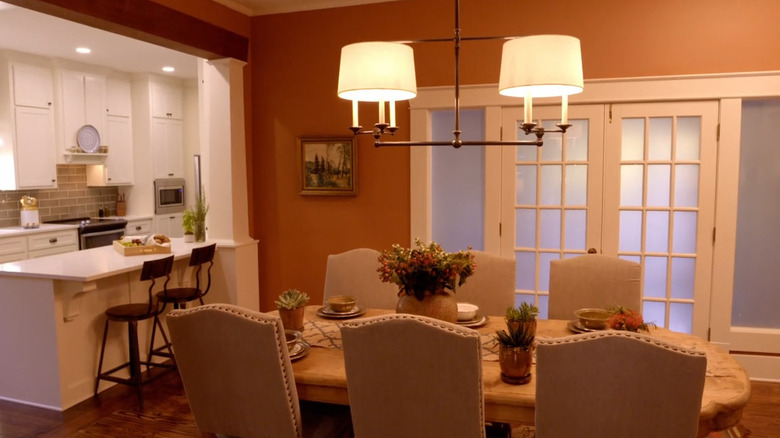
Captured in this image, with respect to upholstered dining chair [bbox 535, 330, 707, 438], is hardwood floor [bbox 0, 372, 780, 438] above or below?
below

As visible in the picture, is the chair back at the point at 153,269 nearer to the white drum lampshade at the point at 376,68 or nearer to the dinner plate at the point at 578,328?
the white drum lampshade at the point at 376,68

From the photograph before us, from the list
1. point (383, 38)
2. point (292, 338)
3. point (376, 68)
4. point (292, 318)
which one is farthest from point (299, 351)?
point (383, 38)

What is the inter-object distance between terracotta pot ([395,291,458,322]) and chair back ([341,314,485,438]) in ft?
1.82

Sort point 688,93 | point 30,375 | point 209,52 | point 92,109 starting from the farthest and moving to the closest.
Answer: point 92,109 < point 209,52 < point 688,93 < point 30,375

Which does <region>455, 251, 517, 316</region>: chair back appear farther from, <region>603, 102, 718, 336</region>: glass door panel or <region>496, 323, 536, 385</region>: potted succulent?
<region>603, 102, 718, 336</region>: glass door panel

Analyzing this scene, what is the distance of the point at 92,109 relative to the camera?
6.27 metres

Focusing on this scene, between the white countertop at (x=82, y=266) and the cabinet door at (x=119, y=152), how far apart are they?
2.64 metres

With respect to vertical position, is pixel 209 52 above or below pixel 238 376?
above

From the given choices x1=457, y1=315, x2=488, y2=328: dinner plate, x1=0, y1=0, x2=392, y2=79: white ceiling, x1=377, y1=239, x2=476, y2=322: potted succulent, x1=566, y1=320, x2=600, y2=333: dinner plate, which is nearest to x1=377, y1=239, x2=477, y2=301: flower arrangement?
x1=377, y1=239, x2=476, y2=322: potted succulent

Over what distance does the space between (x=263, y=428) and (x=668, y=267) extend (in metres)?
3.05

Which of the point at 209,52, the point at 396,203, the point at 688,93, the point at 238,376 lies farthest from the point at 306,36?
the point at 238,376

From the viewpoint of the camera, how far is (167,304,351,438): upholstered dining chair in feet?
6.28

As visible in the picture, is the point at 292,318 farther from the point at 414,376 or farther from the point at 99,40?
the point at 99,40

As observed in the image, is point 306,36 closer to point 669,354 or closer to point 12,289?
point 12,289
